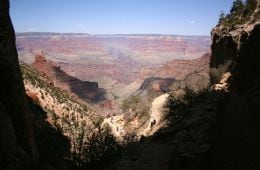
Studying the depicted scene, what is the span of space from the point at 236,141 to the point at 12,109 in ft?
21.6

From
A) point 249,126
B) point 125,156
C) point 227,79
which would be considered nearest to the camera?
point 249,126

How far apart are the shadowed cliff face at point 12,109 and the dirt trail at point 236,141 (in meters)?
5.20

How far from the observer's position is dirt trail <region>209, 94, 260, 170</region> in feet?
25.5

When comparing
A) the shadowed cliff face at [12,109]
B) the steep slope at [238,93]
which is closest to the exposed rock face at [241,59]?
the steep slope at [238,93]

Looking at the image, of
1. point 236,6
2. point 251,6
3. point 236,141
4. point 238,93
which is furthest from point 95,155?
point 236,6

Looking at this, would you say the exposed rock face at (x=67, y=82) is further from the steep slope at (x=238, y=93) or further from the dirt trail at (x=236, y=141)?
the dirt trail at (x=236, y=141)

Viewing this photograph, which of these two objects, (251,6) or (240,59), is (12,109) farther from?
(251,6)

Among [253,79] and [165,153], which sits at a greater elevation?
[253,79]

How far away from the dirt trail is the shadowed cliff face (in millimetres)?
5200

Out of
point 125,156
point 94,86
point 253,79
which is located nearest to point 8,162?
point 125,156

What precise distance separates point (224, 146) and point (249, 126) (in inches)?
72.3

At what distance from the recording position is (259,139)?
888 cm

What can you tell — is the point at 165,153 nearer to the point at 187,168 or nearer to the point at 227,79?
Result: the point at 187,168

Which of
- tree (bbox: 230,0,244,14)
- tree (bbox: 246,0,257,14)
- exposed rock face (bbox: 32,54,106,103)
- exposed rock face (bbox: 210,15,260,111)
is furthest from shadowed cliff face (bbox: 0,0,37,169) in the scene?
exposed rock face (bbox: 32,54,106,103)
